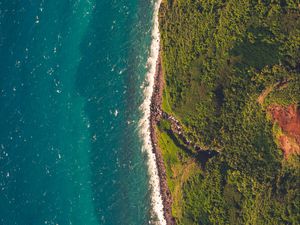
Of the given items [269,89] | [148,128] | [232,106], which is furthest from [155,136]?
[269,89]

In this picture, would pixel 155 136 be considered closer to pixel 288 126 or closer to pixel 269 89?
pixel 269 89

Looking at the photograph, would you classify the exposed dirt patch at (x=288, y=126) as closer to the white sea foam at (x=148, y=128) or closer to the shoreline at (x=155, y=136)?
the shoreline at (x=155, y=136)

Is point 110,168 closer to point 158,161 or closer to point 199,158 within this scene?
point 158,161

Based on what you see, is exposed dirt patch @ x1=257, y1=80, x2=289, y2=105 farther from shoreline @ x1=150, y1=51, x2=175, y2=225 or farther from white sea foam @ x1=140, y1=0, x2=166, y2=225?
white sea foam @ x1=140, y1=0, x2=166, y2=225

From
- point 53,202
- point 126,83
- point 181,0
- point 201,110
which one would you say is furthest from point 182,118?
point 53,202

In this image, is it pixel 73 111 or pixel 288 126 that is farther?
pixel 73 111

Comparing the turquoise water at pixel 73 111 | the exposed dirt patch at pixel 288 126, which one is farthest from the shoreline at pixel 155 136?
the exposed dirt patch at pixel 288 126
